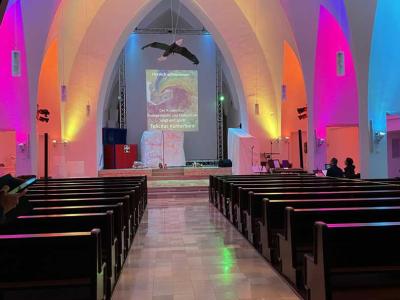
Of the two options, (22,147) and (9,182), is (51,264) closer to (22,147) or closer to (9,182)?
(9,182)

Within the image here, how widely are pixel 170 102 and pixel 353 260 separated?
18226mm

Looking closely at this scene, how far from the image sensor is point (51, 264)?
3018 mm

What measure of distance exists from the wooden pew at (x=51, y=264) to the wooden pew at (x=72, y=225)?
441mm

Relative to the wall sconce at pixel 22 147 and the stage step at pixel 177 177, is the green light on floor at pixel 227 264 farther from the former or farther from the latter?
the stage step at pixel 177 177

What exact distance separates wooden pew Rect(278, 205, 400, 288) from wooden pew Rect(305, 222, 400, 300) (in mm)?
422

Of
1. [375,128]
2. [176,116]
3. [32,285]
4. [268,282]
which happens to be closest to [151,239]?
[268,282]

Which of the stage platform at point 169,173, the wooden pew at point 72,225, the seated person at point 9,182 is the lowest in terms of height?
the wooden pew at point 72,225

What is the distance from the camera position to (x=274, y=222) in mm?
4633

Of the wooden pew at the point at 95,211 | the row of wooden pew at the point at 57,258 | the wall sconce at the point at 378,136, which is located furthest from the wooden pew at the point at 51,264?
the wall sconce at the point at 378,136

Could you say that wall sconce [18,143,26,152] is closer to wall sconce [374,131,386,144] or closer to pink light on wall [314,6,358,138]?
pink light on wall [314,6,358,138]

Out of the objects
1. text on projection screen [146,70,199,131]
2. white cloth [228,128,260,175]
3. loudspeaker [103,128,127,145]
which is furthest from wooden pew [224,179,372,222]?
text on projection screen [146,70,199,131]

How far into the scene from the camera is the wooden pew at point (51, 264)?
268cm

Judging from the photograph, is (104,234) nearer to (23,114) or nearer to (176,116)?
(23,114)

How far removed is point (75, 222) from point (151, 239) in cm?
266
